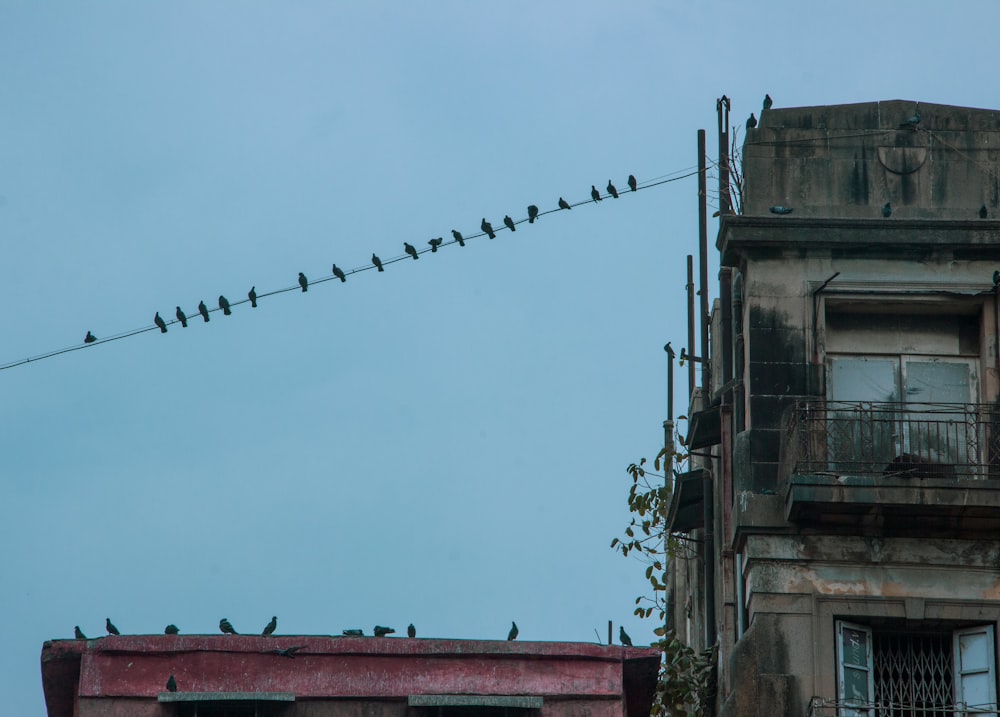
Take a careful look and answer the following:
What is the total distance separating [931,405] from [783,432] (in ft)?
5.58

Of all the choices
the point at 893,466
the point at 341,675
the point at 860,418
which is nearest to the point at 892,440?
the point at 893,466

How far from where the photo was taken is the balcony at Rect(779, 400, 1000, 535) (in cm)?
2325

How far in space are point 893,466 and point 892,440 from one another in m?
0.37

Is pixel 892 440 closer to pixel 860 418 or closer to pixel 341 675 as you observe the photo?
pixel 860 418

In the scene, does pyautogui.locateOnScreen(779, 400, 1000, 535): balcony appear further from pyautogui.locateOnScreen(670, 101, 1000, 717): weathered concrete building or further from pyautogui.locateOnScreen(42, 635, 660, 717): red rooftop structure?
pyautogui.locateOnScreen(42, 635, 660, 717): red rooftop structure

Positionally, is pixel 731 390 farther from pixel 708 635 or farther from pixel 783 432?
pixel 708 635

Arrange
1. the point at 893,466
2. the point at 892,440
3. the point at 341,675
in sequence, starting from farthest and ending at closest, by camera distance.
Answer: the point at 892,440 < the point at 893,466 < the point at 341,675

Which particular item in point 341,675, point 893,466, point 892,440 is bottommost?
point 341,675

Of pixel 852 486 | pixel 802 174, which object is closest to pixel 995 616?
pixel 852 486

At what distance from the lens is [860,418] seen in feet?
78.0

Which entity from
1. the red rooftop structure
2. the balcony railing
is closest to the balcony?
the balcony railing

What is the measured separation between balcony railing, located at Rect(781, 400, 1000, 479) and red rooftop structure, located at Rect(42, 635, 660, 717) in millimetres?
2860

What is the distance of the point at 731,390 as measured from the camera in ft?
84.4

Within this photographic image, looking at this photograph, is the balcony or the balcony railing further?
the balcony railing
